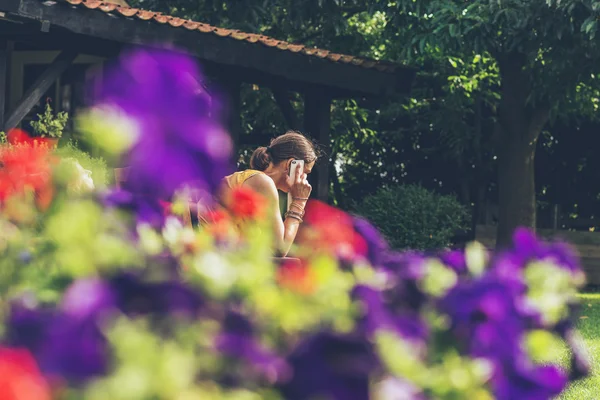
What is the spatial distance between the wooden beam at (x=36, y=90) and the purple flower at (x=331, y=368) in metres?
7.89

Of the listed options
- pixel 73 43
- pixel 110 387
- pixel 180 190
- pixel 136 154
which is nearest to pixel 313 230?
pixel 180 190

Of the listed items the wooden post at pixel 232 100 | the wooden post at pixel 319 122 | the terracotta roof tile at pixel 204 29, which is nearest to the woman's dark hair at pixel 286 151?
the terracotta roof tile at pixel 204 29

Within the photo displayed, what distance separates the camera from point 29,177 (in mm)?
1477

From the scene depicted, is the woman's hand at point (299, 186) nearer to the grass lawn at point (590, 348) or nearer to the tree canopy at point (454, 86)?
the grass lawn at point (590, 348)

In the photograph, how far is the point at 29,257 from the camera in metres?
1.23

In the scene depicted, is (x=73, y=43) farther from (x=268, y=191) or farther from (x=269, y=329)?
(x=269, y=329)

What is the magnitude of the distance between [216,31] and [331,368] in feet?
26.8

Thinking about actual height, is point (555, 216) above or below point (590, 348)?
above

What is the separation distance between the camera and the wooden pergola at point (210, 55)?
795 cm

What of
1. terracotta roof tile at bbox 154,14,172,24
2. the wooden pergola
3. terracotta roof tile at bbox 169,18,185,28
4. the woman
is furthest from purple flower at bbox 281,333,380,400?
terracotta roof tile at bbox 169,18,185,28

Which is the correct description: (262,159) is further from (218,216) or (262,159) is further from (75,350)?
(75,350)

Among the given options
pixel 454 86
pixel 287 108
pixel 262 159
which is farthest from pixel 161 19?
pixel 454 86

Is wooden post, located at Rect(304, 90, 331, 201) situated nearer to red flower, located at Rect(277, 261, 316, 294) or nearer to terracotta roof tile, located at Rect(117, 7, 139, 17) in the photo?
terracotta roof tile, located at Rect(117, 7, 139, 17)

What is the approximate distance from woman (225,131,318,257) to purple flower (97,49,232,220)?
2.86 m
